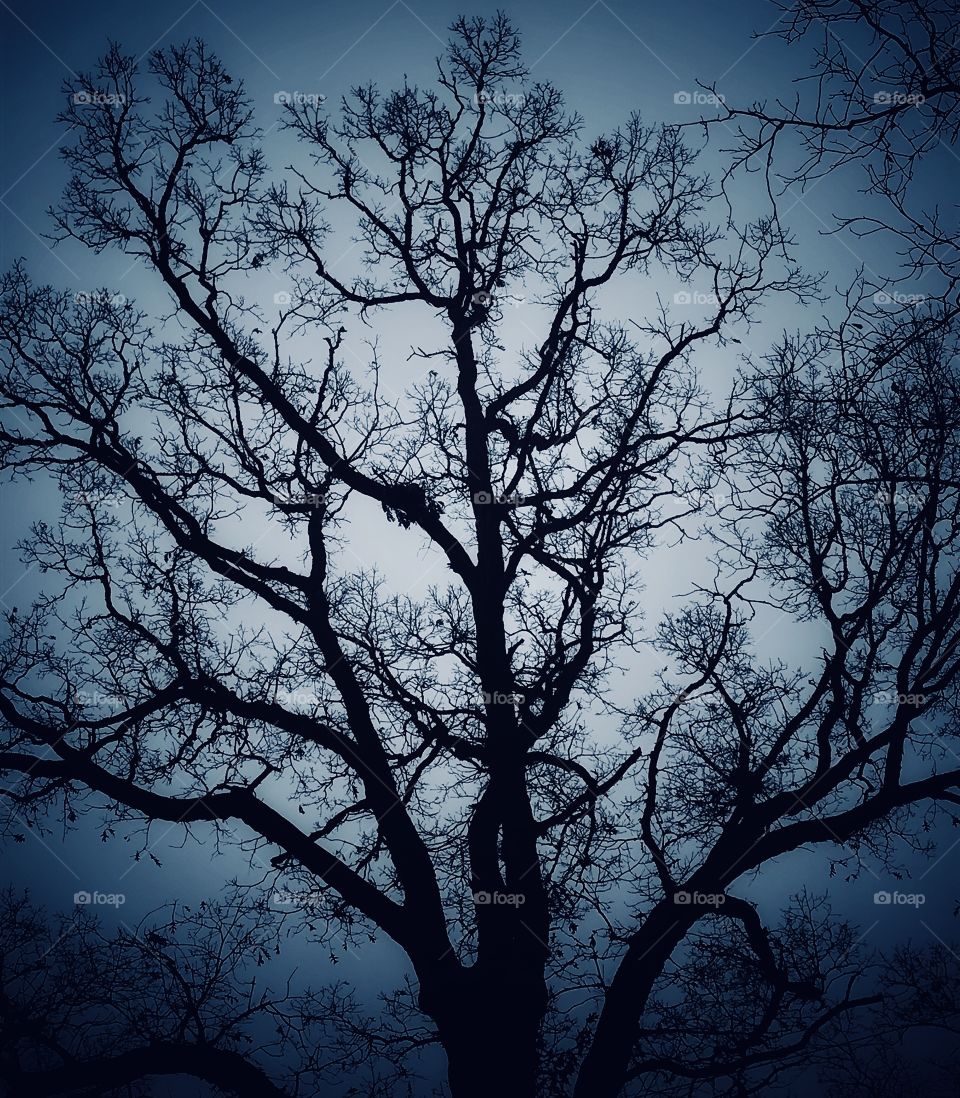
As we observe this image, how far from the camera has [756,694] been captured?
723 cm

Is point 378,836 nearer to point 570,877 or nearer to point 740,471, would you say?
point 570,877

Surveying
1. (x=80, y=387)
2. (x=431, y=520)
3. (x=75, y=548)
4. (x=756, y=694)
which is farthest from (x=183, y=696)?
(x=756, y=694)

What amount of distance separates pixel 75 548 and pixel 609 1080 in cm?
712

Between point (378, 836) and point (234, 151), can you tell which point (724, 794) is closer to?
point (378, 836)

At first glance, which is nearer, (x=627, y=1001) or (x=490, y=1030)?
(x=490, y=1030)

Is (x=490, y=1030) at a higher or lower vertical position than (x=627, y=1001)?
lower

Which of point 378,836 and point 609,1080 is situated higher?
point 378,836

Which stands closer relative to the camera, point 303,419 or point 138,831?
point 138,831

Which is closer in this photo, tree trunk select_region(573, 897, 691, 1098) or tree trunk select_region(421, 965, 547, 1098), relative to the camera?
tree trunk select_region(421, 965, 547, 1098)

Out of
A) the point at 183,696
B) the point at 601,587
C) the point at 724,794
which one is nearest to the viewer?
the point at 183,696

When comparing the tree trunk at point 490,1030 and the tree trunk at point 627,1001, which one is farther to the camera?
the tree trunk at point 627,1001

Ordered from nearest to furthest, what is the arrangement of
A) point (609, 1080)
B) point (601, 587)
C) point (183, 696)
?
1. point (609, 1080)
2. point (183, 696)
3. point (601, 587)

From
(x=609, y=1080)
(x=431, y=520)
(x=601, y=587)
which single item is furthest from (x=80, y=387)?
(x=609, y=1080)

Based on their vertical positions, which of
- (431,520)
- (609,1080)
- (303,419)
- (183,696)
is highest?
(303,419)
